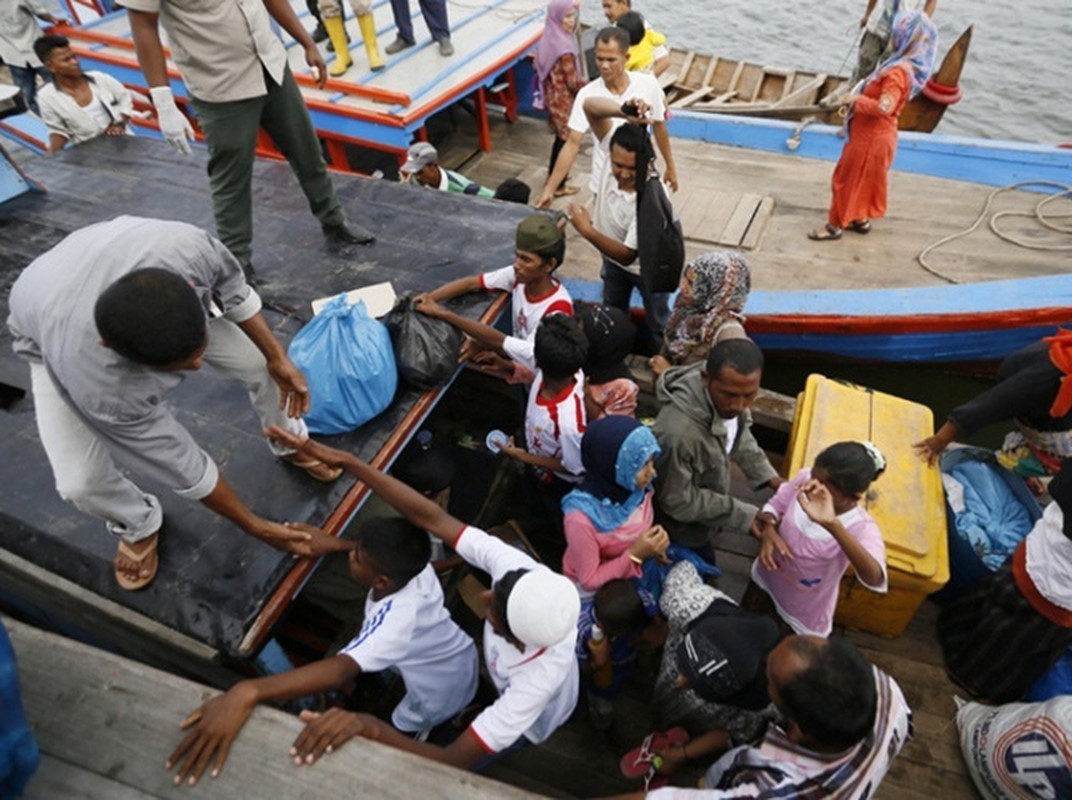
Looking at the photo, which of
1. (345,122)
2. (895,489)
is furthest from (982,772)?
(345,122)

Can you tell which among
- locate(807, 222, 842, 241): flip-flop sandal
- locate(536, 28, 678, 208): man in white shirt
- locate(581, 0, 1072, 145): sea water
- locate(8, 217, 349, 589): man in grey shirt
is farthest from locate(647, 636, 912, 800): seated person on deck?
locate(581, 0, 1072, 145): sea water

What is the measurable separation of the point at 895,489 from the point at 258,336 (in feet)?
9.12

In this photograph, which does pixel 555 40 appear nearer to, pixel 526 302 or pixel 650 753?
pixel 526 302

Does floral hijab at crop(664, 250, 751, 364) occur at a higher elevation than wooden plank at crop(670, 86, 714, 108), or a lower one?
higher

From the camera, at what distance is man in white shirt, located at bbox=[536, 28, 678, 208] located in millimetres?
3918

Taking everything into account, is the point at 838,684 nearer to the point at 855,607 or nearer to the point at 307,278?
the point at 855,607

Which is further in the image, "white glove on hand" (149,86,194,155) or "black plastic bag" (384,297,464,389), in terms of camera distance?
"white glove on hand" (149,86,194,155)

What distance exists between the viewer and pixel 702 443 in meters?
2.62

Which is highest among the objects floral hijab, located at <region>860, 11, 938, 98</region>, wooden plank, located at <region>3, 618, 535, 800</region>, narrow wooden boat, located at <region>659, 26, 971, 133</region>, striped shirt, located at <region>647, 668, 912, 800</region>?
floral hijab, located at <region>860, 11, 938, 98</region>

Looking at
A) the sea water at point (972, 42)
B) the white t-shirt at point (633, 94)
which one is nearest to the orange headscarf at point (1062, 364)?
the white t-shirt at point (633, 94)

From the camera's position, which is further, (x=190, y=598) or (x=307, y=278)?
(x=307, y=278)

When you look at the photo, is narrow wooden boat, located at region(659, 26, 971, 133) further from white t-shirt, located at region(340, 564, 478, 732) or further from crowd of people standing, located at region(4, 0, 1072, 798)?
white t-shirt, located at region(340, 564, 478, 732)

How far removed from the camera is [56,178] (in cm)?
479

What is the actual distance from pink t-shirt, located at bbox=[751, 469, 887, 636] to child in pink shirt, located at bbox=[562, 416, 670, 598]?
520 mm
